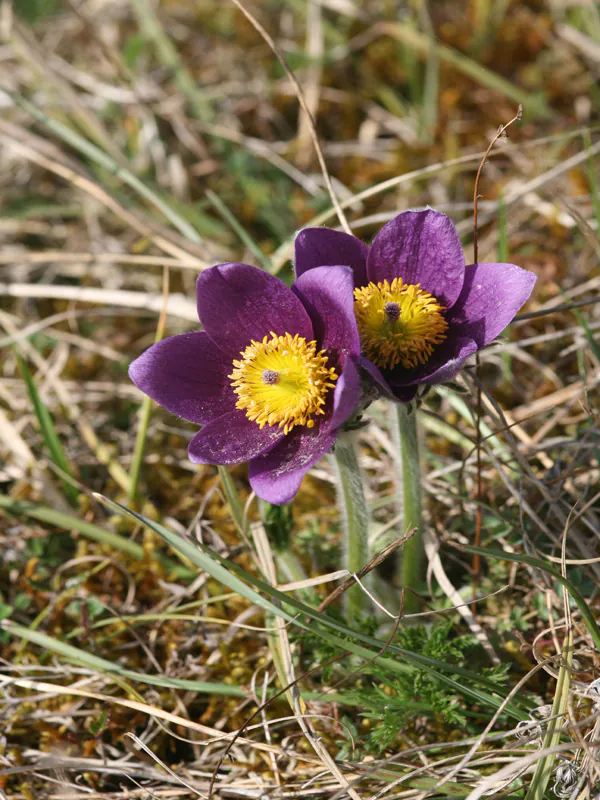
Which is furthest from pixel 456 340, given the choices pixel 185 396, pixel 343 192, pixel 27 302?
pixel 27 302

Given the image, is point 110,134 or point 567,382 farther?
point 110,134

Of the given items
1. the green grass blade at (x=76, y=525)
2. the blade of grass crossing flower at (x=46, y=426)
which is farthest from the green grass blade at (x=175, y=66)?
the green grass blade at (x=76, y=525)

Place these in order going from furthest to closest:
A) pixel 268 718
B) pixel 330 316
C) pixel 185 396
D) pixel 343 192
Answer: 1. pixel 343 192
2. pixel 268 718
3. pixel 185 396
4. pixel 330 316

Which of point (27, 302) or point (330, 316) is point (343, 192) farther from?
point (330, 316)

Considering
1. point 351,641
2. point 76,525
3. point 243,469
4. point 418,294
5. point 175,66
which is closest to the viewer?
point 418,294

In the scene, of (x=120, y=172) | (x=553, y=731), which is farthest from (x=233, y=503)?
(x=120, y=172)

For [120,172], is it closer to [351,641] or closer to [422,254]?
[422,254]
